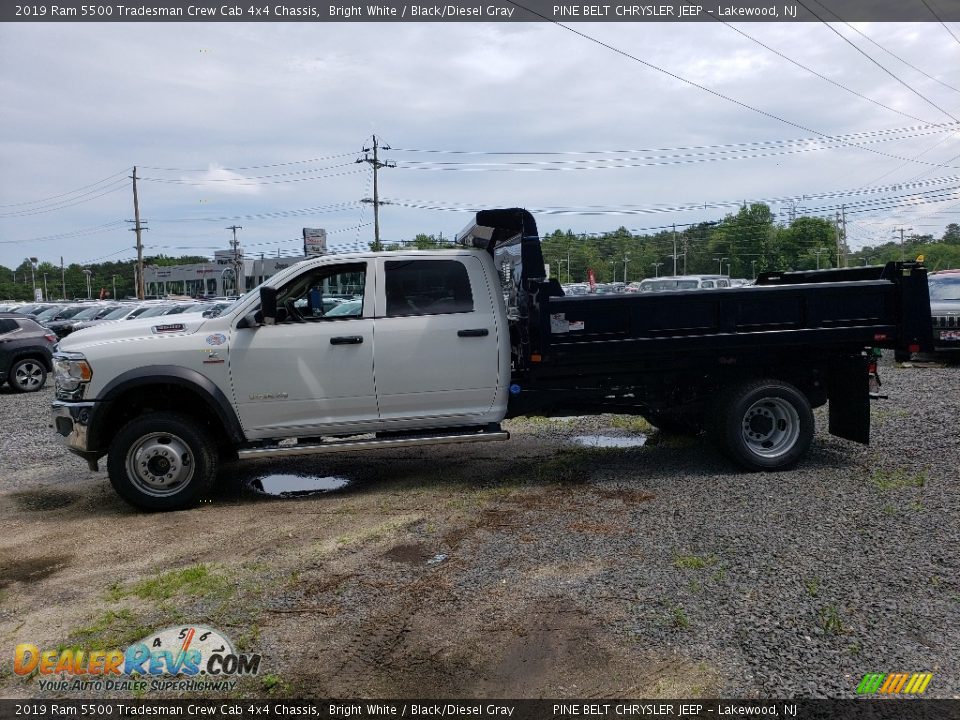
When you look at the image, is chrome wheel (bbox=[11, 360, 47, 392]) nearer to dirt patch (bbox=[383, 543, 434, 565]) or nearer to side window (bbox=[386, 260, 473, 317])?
side window (bbox=[386, 260, 473, 317])

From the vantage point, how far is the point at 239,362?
634 centimetres

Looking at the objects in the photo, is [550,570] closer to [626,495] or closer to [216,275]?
[626,495]

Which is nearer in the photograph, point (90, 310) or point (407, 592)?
point (407, 592)

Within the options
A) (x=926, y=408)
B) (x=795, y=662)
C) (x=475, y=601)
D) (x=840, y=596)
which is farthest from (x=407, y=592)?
(x=926, y=408)

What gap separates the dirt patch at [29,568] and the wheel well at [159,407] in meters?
1.20

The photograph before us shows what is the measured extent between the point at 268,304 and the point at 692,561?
390cm

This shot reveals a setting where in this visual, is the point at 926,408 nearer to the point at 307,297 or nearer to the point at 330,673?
the point at 307,297

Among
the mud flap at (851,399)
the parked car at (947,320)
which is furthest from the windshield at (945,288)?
the mud flap at (851,399)

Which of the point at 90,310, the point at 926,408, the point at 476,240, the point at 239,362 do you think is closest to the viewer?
the point at 239,362

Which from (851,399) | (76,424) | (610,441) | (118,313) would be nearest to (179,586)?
(76,424)

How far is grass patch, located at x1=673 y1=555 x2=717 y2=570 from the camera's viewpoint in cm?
464

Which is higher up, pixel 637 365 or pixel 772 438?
pixel 637 365

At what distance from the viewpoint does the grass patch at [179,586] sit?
4.49m

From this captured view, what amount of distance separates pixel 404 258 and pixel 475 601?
11.3 ft
